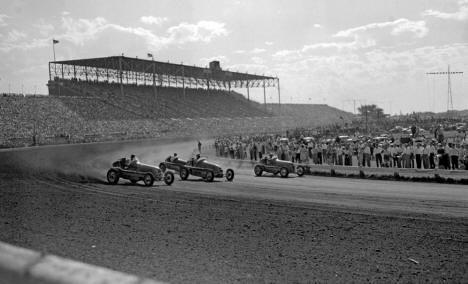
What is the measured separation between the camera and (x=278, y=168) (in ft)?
75.0

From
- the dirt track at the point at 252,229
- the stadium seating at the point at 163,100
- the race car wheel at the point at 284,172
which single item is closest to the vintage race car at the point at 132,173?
the dirt track at the point at 252,229

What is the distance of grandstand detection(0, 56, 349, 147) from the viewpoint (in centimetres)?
4769

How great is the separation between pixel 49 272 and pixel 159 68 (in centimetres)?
7168

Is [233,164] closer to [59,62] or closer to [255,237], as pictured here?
[255,237]

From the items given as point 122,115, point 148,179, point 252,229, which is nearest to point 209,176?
point 148,179

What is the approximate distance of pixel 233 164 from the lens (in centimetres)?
3016

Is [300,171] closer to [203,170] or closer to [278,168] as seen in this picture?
[278,168]

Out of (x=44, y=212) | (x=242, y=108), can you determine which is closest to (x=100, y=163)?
(x=44, y=212)

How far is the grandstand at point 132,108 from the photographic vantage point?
1877 inches

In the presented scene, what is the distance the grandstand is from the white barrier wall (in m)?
41.9

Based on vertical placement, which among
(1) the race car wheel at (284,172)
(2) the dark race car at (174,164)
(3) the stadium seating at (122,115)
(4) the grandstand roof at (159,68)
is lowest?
(1) the race car wheel at (284,172)

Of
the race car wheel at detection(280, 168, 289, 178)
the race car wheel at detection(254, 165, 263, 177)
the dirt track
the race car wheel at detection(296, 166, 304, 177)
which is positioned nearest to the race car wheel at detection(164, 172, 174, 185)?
the dirt track

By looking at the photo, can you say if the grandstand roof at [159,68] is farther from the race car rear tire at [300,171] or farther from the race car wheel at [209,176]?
the race car wheel at [209,176]

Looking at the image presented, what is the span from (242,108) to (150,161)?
58648mm
